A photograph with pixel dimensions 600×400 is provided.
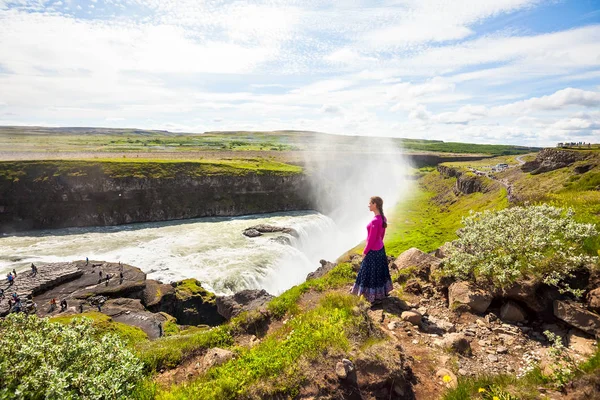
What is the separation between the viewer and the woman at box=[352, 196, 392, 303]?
29.0 ft

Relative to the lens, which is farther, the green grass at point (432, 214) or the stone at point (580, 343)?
the green grass at point (432, 214)

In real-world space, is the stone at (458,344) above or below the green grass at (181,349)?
above

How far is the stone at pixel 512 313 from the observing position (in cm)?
797

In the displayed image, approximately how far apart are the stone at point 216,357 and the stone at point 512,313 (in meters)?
7.61

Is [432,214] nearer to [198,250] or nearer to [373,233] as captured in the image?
[198,250]

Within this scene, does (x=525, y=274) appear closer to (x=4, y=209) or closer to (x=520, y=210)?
(x=520, y=210)

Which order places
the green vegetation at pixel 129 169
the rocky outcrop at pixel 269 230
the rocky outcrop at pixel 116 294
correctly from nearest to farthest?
1. the rocky outcrop at pixel 116 294
2. the rocky outcrop at pixel 269 230
3. the green vegetation at pixel 129 169

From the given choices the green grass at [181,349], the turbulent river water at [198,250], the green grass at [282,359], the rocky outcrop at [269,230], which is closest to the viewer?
the green grass at [282,359]

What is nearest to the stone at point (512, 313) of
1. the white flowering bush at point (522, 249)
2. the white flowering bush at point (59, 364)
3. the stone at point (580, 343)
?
the white flowering bush at point (522, 249)

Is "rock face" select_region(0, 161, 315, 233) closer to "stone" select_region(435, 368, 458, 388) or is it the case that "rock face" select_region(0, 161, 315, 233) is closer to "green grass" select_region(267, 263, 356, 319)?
"green grass" select_region(267, 263, 356, 319)

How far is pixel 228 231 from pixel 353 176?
2540 inches

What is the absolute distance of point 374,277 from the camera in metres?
9.32

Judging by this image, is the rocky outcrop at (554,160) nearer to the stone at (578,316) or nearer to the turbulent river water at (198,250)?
the turbulent river water at (198,250)

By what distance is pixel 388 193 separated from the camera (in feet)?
347
